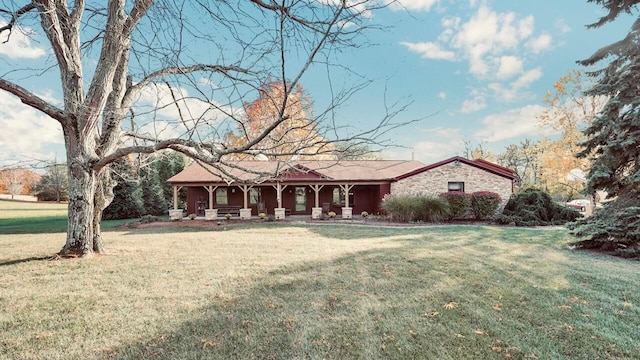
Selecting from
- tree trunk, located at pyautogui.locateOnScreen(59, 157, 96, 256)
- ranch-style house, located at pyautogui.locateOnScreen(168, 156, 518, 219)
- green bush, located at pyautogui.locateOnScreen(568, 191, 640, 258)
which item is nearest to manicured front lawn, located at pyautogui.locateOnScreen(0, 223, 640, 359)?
tree trunk, located at pyautogui.locateOnScreen(59, 157, 96, 256)

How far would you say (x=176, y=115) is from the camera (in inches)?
208

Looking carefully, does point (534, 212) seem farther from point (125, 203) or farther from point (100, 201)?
point (125, 203)

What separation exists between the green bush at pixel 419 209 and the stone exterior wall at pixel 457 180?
6.49ft

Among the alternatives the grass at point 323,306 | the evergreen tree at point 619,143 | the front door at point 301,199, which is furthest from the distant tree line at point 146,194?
Result: the evergreen tree at point 619,143

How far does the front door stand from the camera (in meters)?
21.5

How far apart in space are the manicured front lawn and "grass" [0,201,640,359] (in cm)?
2

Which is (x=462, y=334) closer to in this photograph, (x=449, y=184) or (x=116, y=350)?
(x=116, y=350)

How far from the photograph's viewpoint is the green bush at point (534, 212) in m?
16.0

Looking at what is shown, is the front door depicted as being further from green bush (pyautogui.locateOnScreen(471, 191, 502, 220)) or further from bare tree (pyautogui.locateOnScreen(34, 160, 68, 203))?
bare tree (pyautogui.locateOnScreen(34, 160, 68, 203))

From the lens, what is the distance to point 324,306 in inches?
171

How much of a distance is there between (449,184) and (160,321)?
57.2 ft

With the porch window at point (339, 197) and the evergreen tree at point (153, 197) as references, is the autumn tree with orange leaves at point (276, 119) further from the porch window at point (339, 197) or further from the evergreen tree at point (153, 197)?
the evergreen tree at point (153, 197)

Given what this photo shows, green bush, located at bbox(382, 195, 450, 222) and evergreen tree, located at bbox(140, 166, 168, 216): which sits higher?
evergreen tree, located at bbox(140, 166, 168, 216)

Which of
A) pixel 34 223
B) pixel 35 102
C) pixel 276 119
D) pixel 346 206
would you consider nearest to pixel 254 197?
pixel 346 206
